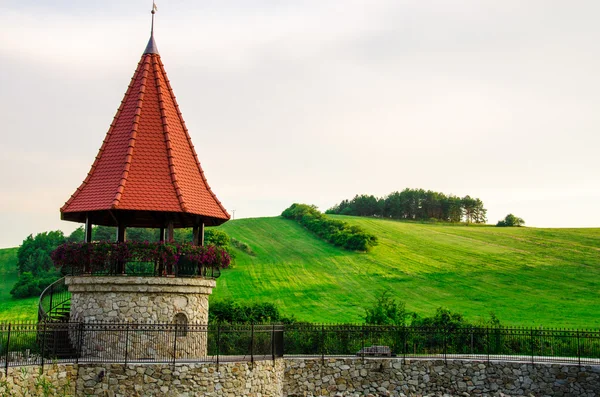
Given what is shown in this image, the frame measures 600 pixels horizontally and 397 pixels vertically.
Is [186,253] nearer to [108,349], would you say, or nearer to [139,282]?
[139,282]

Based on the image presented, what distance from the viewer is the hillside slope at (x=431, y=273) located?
5069 cm

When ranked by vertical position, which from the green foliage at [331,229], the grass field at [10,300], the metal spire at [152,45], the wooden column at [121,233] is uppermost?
the metal spire at [152,45]

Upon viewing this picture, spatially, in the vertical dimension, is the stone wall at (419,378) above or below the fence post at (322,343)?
below

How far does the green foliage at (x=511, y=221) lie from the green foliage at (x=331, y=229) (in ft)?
76.9

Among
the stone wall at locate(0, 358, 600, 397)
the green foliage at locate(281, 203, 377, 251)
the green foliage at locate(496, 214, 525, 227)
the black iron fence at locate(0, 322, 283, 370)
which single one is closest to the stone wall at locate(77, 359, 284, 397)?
the black iron fence at locate(0, 322, 283, 370)

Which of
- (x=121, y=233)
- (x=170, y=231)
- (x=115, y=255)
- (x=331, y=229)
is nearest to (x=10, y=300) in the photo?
(x=331, y=229)

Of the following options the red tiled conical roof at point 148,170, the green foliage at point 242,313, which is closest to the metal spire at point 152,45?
the red tiled conical roof at point 148,170

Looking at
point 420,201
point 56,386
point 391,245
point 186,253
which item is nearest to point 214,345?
point 186,253

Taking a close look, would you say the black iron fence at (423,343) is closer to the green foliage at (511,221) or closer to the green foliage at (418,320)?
the green foliage at (418,320)

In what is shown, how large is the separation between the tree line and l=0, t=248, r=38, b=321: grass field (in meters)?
43.5

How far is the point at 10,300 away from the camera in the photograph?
2206 inches

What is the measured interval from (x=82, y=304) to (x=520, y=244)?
2215 inches

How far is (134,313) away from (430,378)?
10175 mm

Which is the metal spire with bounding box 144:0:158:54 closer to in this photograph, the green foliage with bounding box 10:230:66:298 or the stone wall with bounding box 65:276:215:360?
the stone wall with bounding box 65:276:215:360
